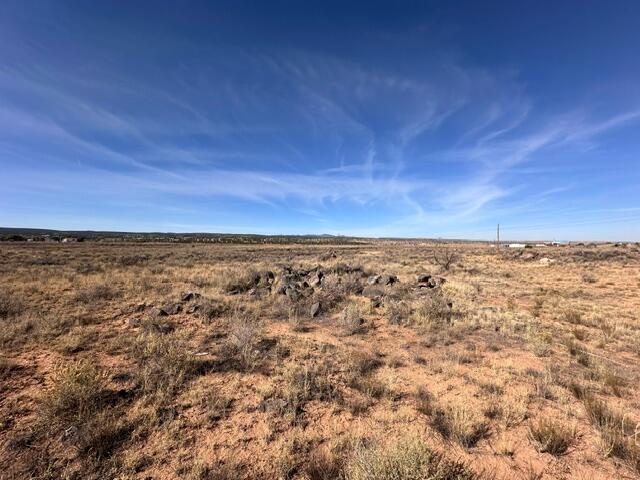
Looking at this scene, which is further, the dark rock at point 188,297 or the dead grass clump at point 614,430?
the dark rock at point 188,297

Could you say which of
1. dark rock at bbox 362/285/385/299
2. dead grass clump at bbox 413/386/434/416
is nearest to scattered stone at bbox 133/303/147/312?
dark rock at bbox 362/285/385/299

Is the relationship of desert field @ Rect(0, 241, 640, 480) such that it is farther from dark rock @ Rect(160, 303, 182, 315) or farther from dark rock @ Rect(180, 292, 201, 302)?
dark rock @ Rect(180, 292, 201, 302)

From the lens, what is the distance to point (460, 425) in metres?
4.02

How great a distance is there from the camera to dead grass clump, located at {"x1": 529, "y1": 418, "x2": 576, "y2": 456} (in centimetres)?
375

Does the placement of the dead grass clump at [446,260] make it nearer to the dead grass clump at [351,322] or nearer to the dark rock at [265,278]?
the dark rock at [265,278]

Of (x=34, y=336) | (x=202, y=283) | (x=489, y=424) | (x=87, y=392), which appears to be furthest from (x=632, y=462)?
(x=202, y=283)

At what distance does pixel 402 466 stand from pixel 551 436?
2166mm

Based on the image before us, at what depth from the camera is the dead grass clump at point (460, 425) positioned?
3.88 m

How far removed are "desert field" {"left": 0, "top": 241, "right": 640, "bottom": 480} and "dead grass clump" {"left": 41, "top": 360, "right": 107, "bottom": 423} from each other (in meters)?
0.02

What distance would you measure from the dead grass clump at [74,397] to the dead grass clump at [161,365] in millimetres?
631

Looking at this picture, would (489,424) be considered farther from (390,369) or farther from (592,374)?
(592,374)

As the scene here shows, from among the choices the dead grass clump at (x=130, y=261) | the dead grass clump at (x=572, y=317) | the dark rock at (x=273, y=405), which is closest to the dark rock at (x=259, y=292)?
the dark rock at (x=273, y=405)

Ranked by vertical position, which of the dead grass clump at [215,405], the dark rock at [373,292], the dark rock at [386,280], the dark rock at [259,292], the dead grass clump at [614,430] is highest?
the dark rock at [386,280]

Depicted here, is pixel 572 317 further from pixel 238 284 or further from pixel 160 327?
pixel 160 327
